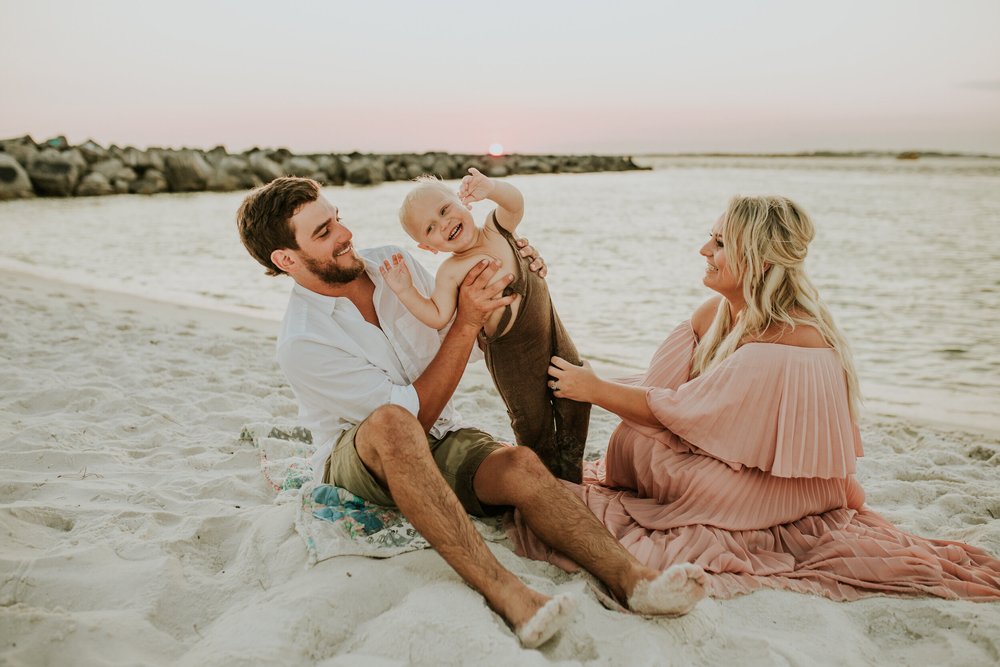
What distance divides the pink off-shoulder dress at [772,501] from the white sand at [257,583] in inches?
5.4

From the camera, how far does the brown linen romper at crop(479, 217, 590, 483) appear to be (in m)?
3.43

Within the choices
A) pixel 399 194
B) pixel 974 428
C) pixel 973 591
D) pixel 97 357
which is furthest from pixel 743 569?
pixel 399 194

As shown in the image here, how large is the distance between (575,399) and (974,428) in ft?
10.8

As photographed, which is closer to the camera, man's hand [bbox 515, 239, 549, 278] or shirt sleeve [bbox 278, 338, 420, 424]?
shirt sleeve [bbox 278, 338, 420, 424]

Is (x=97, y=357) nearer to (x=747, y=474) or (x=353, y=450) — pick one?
(x=353, y=450)

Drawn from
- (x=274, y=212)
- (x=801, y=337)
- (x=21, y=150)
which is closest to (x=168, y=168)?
(x=21, y=150)

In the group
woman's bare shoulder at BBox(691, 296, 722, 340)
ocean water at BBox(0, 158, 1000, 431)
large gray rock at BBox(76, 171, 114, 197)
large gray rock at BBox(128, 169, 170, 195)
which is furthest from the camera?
large gray rock at BBox(128, 169, 170, 195)

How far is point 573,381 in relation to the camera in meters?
3.30

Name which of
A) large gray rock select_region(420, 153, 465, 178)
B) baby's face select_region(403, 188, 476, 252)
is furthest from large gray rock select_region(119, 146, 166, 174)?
baby's face select_region(403, 188, 476, 252)

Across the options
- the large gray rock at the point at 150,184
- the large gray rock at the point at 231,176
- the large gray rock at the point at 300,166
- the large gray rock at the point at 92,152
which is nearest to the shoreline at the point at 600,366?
the large gray rock at the point at 150,184

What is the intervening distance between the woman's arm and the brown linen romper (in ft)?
0.55

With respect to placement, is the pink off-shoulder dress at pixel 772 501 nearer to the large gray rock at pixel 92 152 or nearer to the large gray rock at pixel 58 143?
the large gray rock at pixel 92 152

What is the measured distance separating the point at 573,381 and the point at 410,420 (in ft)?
2.92

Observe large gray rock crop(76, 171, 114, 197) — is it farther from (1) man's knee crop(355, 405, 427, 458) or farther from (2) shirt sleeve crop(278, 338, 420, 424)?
(1) man's knee crop(355, 405, 427, 458)
